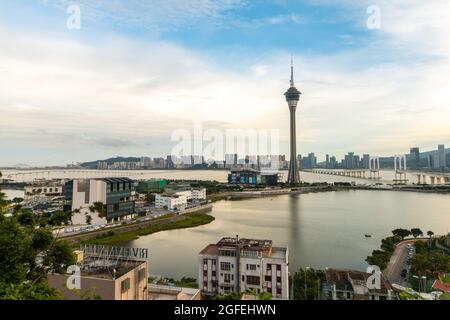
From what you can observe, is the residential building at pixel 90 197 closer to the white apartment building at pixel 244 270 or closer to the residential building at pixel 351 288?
the white apartment building at pixel 244 270

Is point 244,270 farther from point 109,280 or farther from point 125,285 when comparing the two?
point 109,280

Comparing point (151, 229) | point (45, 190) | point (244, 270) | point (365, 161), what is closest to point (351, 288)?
point (244, 270)

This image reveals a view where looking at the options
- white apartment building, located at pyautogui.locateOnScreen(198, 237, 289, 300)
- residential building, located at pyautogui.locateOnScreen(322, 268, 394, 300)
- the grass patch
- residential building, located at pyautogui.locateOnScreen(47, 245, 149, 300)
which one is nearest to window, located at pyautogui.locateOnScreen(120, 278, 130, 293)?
residential building, located at pyautogui.locateOnScreen(47, 245, 149, 300)

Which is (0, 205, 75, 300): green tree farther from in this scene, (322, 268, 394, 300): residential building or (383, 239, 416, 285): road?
(383, 239, 416, 285): road

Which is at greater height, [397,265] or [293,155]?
[293,155]

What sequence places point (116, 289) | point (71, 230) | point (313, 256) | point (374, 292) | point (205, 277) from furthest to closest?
point (71, 230) < point (313, 256) < point (205, 277) < point (374, 292) < point (116, 289)

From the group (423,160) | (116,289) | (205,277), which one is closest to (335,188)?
(423,160)

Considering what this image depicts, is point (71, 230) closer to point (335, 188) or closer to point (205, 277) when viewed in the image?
point (205, 277)
